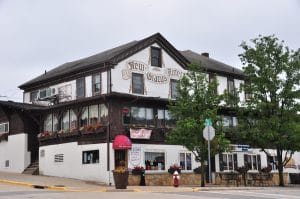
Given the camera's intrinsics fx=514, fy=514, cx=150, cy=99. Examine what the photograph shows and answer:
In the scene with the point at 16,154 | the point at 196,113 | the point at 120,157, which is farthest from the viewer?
the point at 16,154

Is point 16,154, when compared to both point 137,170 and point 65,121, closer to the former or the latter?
point 65,121

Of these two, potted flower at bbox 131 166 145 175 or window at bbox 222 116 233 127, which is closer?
potted flower at bbox 131 166 145 175

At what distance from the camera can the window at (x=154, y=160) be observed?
3672 cm

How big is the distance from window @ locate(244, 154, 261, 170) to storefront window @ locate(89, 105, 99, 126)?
49.6 ft

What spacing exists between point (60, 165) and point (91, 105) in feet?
17.3

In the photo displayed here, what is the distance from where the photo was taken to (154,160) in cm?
3712

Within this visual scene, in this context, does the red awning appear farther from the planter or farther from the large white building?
the planter

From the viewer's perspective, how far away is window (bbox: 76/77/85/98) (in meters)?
38.3

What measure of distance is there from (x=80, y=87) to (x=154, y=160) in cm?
779

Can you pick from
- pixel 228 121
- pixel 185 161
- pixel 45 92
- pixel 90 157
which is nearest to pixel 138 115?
pixel 90 157

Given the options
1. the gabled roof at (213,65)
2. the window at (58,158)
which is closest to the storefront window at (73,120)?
the window at (58,158)

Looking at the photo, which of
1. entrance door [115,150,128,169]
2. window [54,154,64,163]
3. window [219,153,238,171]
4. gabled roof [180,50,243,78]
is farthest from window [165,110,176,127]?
window [54,154,64,163]

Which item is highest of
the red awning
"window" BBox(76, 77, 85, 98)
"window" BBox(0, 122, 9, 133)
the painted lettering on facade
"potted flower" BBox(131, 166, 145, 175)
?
the painted lettering on facade

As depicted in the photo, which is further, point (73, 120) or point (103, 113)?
point (73, 120)
